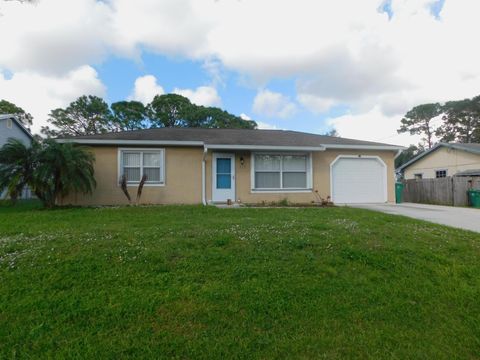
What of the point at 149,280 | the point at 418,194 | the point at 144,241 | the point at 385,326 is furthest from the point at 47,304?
the point at 418,194

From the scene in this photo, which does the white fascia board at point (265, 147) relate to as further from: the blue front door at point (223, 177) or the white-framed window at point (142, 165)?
the white-framed window at point (142, 165)

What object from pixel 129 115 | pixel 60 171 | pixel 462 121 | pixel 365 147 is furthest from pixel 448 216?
pixel 462 121

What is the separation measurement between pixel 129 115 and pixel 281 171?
29901mm

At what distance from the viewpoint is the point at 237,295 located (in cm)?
285

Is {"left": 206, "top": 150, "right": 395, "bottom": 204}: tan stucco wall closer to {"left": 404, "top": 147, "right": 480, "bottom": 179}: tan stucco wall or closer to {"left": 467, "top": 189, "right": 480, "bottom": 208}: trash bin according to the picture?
{"left": 467, "top": 189, "right": 480, "bottom": 208}: trash bin

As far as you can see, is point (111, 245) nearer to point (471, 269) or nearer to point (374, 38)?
point (471, 269)

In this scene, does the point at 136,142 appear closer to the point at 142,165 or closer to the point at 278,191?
the point at 142,165

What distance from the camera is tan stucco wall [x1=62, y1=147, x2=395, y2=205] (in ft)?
32.3

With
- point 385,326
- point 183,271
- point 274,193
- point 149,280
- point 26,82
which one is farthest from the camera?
point 26,82

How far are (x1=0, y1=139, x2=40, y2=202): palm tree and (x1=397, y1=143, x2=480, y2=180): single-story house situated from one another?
75.3 feet

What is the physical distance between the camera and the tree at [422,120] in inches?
1468

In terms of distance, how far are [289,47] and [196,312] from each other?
12.9m

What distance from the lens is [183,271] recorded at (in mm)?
3297

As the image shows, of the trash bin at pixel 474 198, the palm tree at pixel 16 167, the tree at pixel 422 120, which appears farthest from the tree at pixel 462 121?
the palm tree at pixel 16 167
